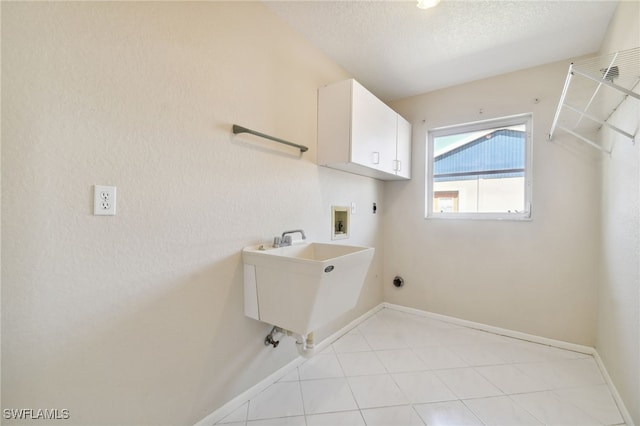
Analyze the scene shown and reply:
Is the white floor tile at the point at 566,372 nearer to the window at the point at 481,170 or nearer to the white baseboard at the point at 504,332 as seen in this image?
the white baseboard at the point at 504,332

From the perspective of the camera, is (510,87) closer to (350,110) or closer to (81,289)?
(350,110)

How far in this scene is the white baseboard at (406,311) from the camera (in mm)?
1360

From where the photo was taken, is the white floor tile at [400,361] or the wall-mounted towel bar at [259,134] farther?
the white floor tile at [400,361]

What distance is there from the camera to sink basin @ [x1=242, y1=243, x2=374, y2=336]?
49.8 inches

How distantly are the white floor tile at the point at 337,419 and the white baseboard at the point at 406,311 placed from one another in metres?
0.39

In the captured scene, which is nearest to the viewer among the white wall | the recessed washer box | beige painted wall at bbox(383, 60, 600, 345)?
the white wall

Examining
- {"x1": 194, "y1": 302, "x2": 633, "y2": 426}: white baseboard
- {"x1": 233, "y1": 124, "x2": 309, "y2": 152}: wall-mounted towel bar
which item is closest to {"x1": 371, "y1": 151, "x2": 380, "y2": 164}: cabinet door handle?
{"x1": 233, "y1": 124, "x2": 309, "y2": 152}: wall-mounted towel bar

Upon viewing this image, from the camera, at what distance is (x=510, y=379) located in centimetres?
169

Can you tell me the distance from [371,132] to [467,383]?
188 centimetres

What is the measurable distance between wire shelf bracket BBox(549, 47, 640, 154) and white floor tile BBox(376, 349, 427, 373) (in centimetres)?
181

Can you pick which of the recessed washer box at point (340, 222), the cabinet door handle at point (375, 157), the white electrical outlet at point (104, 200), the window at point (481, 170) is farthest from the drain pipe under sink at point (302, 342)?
the window at point (481, 170)

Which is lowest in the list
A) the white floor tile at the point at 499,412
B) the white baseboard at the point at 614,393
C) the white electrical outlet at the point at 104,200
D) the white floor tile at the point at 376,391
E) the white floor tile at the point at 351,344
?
the white floor tile at the point at 351,344

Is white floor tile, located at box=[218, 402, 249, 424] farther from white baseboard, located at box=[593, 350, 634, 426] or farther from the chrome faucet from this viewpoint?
white baseboard, located at box=[593, 350, 634, 426]

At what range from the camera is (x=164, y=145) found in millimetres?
1139
